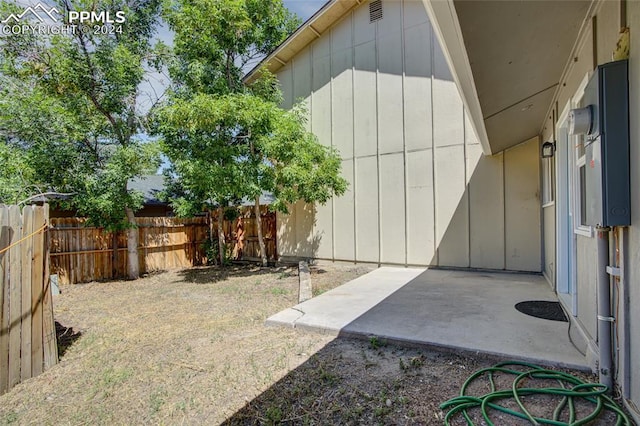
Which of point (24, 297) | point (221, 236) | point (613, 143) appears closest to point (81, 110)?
point (221, 236)

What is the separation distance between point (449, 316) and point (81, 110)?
8.39 m

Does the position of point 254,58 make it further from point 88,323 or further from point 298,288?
point 88,323

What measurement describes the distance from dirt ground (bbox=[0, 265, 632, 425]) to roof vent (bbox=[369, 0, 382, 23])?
292 inches

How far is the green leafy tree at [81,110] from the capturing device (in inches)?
262

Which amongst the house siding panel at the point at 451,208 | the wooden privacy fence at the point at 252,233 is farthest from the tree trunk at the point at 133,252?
the house siding panel at the point at 451,208

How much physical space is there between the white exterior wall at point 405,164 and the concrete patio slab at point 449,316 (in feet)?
3.46

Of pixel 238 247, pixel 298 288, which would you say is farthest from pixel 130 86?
pixel 298 288

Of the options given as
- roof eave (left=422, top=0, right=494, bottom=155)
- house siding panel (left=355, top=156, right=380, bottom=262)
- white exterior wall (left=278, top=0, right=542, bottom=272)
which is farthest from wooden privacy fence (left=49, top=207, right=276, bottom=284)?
roof eave (left=422, top=0, right=494, bottom=155)

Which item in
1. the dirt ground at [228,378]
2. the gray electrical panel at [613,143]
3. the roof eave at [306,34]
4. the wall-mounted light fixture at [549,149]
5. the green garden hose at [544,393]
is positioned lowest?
the dirt ground at [228,378]

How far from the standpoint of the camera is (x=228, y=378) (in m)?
2.84

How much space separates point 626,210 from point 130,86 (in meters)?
8.73

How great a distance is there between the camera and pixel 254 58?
30.5ft

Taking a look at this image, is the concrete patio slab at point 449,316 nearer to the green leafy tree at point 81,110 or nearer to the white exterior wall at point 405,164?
the white exterior wall at point 405,164

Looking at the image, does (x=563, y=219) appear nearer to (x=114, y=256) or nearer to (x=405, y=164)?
(x=405, y=164)
